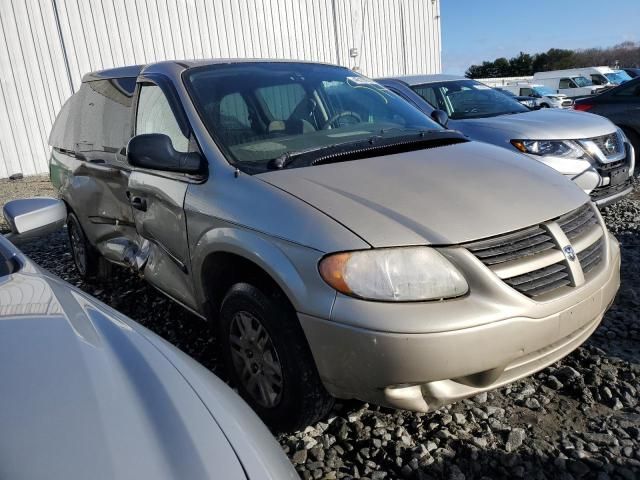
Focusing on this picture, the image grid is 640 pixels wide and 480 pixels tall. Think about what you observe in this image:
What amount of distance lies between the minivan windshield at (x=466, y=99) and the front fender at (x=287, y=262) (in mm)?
4213

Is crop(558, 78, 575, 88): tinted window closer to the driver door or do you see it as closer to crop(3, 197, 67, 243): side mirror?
the driver door

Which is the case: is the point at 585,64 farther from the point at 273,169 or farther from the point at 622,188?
the point at 273,169

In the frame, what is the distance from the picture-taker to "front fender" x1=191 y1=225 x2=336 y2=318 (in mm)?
1877

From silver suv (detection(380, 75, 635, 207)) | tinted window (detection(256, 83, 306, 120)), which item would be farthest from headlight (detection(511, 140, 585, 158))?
tinted window (detection(256, 83, 306, 120))

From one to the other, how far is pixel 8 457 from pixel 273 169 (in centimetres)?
156

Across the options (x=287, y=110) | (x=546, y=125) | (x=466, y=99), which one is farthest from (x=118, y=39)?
(x=287, y=110)

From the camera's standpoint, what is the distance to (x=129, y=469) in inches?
39.1

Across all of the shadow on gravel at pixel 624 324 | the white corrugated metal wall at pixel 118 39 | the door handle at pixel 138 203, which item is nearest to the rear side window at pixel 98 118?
the door handle at pixel 138 203

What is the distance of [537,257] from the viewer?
78.9 inches

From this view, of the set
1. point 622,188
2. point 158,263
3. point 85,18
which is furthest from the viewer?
point 85,18

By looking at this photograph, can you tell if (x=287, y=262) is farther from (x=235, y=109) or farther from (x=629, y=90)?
(x=629, y=90)

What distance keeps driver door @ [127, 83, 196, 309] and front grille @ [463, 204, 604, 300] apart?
58.7 inches

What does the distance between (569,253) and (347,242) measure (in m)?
0.94

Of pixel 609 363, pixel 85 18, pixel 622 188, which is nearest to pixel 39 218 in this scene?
pixel 609 363
